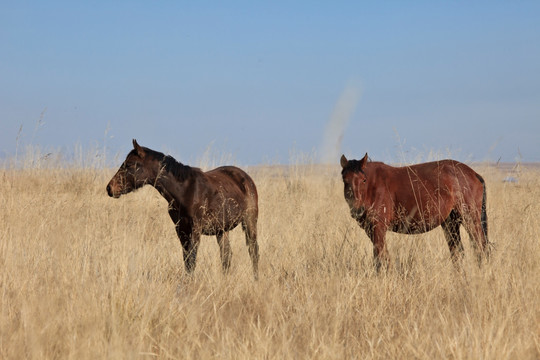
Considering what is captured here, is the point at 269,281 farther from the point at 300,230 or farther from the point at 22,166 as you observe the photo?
the point at 22,166

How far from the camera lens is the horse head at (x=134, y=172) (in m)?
6.25

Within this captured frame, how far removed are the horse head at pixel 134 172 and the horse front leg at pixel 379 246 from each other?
8.25ft

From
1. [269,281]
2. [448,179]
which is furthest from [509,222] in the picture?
[269,281]

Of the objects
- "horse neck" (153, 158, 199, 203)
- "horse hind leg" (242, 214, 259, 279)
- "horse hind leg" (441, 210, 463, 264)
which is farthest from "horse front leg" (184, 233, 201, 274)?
"horse hind leg" (441, 210, 463, 264)

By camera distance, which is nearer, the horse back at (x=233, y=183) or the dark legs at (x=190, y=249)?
the dark legs at (x=190, y=249)

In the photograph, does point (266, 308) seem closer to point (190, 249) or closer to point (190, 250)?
point (190, 250)

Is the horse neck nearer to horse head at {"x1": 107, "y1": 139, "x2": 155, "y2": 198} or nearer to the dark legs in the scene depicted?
horse head at {"x1": 107, "y1": 139, "x2": 155, "y2": 198}

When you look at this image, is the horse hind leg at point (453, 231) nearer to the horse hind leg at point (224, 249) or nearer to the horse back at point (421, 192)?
the horse back at point (421, 192)

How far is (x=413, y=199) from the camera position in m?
6.24

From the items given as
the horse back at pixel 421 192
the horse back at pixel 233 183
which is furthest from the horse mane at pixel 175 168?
the horse back at pixel 421 192

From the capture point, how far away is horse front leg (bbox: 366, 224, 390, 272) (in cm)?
573

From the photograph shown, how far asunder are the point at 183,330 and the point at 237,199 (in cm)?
311

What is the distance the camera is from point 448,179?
634 cm

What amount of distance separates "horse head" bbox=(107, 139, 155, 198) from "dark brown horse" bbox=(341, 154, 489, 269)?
2.18m
